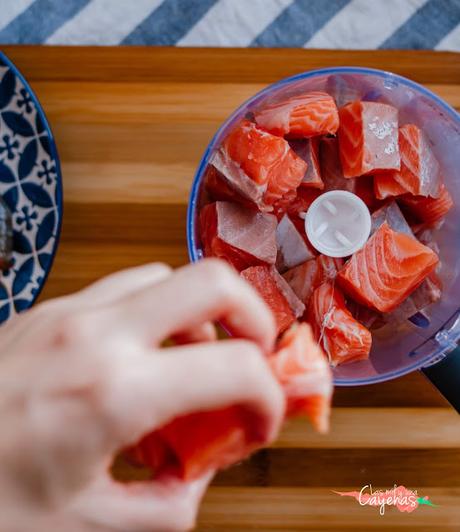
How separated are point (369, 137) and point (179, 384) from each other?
2.16 feet

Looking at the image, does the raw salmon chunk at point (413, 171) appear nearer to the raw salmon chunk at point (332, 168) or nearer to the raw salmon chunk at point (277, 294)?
the raw salmon chunk at point (332, 168)

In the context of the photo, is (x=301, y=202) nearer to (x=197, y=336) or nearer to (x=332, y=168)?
(x=332, y=168)

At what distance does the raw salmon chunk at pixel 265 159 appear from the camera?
0.97 m

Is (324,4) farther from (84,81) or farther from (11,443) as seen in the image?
(11,443)

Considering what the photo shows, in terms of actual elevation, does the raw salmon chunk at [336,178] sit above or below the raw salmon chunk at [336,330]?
above

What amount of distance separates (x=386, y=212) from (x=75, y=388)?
72cm

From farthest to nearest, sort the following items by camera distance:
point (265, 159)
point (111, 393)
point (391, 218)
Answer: point (391, 218)
point (265, 159)
point (111, 393)

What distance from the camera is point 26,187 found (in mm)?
1118

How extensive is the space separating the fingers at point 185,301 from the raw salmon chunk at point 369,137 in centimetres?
53

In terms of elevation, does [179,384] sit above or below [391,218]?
above

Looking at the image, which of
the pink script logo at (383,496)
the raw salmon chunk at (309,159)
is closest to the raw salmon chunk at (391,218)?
the raw salmon chunk at (309,159)

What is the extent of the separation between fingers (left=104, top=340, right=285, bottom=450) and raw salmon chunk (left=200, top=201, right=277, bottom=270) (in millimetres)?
497

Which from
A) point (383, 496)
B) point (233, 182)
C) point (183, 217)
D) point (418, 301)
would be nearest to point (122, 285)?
point (233, 182)

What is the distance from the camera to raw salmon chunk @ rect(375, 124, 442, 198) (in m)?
1.03
